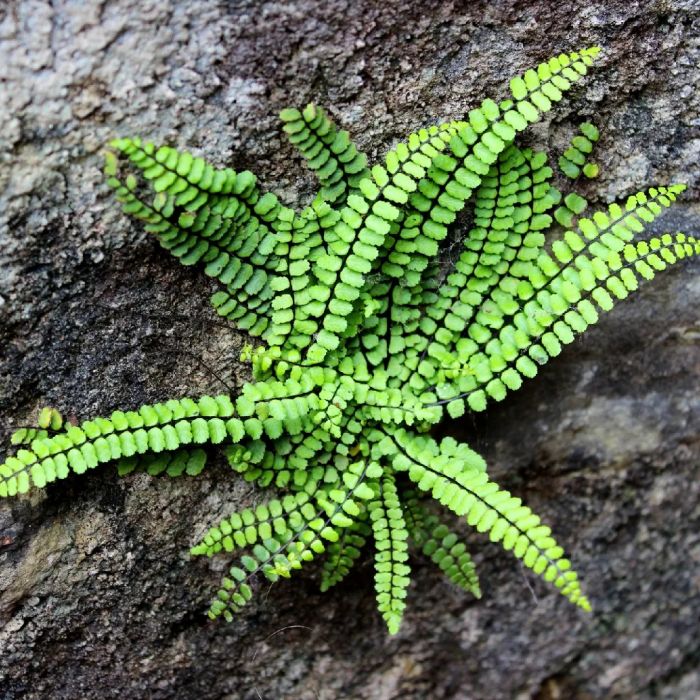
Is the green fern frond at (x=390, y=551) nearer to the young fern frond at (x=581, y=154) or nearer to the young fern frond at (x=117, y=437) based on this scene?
the young fern frond at (x=117, y=437)

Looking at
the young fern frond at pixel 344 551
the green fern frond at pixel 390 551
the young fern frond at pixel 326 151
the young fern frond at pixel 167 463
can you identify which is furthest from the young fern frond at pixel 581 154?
the young fern frond at pixel 167 463

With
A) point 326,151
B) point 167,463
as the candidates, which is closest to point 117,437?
point 167,463

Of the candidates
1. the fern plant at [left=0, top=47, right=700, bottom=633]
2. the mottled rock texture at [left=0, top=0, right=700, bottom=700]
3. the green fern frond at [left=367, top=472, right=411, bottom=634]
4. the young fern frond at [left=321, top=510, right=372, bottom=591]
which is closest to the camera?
the mottled rock texture at [left=0, top=0, right=700, bottom=700]

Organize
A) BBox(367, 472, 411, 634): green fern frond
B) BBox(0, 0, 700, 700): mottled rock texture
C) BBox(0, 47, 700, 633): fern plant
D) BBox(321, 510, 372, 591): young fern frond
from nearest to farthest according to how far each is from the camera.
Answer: BBox(0, 0, 700, 700): mottled rock texture → BBox(0, 47, 700, 633): fern plant → BBox(367, 472, 411, 634): green fern frond → BBox(321, 510, 372, 591): young fern frond

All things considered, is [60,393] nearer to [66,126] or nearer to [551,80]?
[66,126]

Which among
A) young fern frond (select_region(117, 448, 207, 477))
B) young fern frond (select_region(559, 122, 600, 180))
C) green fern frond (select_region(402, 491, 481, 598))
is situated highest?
young fern frond (select_region(559, 122, 600, 180))

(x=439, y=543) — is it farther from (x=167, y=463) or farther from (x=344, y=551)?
(x=167, y=463)

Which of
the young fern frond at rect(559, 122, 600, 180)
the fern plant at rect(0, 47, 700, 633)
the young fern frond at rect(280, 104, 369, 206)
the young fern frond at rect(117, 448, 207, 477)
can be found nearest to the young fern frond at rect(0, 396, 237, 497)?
the fern plant at rect(0, 47, 700, 633)

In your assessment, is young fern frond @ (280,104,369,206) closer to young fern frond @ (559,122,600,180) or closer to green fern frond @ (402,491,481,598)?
young fern frond @ (559,122,600,180)
